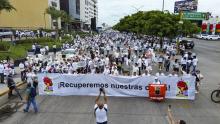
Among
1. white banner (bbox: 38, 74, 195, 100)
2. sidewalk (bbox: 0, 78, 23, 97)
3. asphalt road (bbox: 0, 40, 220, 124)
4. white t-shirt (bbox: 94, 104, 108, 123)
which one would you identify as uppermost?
white t-shirt (bbox: 94, 104, 108, 123)

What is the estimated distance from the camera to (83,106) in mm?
14555

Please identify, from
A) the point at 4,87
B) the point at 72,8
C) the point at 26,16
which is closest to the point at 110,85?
the point at 4,87

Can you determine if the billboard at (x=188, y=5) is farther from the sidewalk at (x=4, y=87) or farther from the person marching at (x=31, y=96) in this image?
the person marching at (x=31, y=96)

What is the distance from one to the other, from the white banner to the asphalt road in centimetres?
52

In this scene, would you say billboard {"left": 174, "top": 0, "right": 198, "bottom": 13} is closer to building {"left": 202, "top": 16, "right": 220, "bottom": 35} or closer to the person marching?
building {"left": 202, "top": 16, "right": 220, "bottom": 35}

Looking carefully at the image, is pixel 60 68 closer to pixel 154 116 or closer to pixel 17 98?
pixel 17 98

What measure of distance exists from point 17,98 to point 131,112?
630 cm

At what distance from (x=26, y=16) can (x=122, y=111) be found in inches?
2969

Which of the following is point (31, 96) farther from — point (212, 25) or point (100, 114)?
point (212, 25)

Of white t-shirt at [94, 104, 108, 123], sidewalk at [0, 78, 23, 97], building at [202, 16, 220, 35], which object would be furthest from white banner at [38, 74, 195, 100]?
building at [202, 16, 220, 35]

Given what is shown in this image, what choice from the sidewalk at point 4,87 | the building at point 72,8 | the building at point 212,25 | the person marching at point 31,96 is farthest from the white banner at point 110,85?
the building at point 72,8

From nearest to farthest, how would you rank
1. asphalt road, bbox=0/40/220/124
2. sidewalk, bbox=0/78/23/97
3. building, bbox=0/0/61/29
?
1. asphalt road, bbox=0/40/220/124
2. sidewalk, bbox=0/78/23/97
3. building, bbox=0/0/61/29

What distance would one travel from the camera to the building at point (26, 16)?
73.4m

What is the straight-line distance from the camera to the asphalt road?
492 inches
